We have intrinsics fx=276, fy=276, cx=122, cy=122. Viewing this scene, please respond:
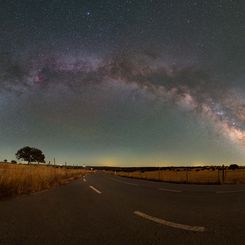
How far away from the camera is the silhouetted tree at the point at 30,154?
4552 inches

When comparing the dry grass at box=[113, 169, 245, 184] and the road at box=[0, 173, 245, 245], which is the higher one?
the road at box=[0, 173, 245, 245]

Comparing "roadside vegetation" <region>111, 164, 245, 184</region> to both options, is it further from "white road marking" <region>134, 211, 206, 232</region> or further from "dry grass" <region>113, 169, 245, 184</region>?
"white road marking" <region>134, 211, 206, 232</region>

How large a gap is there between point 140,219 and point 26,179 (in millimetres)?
11335

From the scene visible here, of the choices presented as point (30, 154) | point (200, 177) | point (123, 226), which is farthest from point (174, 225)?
point (30, 154)

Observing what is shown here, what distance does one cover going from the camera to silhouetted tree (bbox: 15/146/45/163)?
4552 inches

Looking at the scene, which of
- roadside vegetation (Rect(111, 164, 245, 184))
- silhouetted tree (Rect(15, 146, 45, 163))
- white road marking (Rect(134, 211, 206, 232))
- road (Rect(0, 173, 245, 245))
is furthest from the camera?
silhouetted tree (Rect(15, 146, 45, 163))

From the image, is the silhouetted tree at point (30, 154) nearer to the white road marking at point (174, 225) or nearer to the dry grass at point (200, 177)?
the dry grass at point (200, 177)

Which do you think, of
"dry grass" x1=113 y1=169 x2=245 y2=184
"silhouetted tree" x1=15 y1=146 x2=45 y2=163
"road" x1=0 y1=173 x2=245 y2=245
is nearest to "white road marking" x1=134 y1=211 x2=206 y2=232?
"road" x1=0 y1=173 x2=245 y2=245

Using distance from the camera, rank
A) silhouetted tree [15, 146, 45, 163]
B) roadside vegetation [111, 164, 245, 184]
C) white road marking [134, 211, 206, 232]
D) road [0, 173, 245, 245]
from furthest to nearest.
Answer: silhouetted tree [15, 146, 45, 163]
roadside vegetation [111, 164, 245, 184]
white road marking [134, 211, 206, 232]
road [0, 173, 245, 245]

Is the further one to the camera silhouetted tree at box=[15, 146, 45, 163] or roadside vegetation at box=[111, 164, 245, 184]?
silhouetted tree at box=[15, 146, 45, 163]

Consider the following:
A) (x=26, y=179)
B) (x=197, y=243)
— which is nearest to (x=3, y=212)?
(x=197, y=243)

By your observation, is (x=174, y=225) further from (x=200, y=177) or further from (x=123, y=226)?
(x=200, y=177)

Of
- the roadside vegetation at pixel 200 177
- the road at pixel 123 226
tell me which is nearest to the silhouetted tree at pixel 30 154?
the roadside vegetation at pixel 200 177

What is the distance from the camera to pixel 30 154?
117 meters
